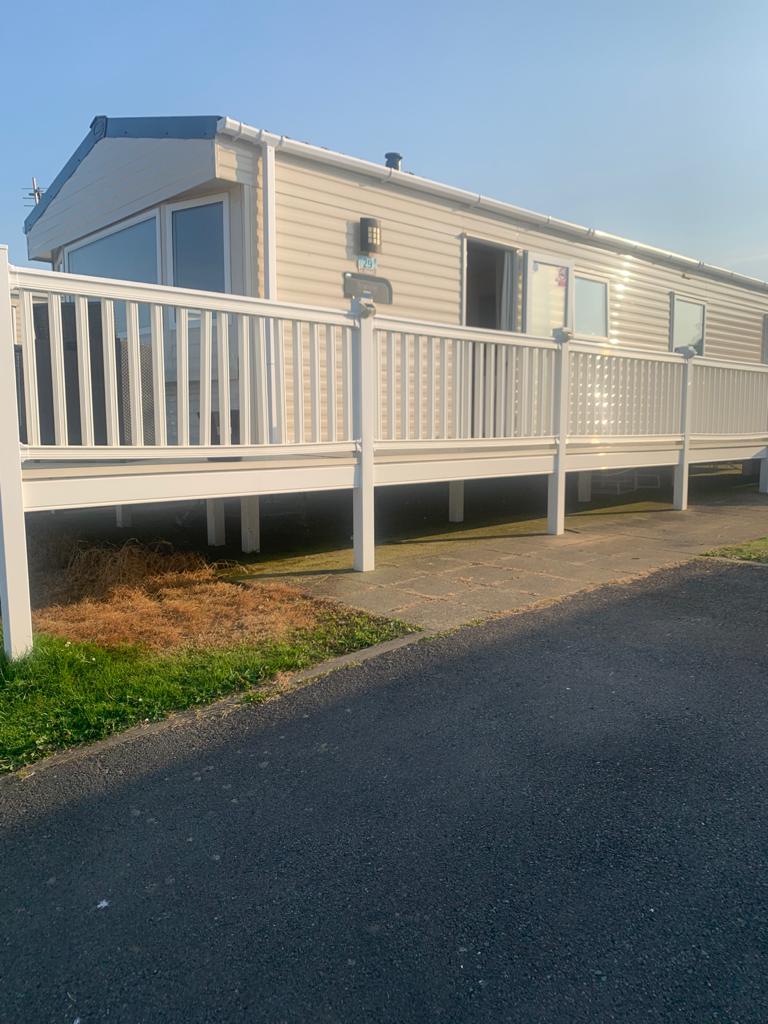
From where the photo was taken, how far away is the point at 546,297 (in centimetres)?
828

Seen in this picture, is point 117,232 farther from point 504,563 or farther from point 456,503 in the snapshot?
point 504,563

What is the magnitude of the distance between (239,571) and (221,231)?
2.83 meters

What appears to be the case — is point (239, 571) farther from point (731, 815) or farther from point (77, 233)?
point (77, 233)

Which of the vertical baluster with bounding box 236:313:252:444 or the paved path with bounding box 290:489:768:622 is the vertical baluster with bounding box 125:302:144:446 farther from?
the paved path with bounding box 290:489:768:622

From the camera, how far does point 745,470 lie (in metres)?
11.9

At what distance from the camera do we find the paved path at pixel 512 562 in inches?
165

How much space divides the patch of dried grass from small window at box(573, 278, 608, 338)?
5608 mm

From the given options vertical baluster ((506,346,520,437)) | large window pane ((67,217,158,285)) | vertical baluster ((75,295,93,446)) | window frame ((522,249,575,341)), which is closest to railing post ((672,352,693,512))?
window frame ((522,249,575,341))

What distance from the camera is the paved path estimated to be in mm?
4195

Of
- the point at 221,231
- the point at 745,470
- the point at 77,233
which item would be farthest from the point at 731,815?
the point at 745,470

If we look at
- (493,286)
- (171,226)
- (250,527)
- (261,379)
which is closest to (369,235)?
(171,226)

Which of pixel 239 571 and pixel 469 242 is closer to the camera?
pixel 239 571

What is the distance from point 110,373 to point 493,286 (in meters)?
7.47

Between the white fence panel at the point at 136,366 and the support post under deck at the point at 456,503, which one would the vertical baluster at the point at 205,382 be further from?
the support post under deck at the point at 456,503
